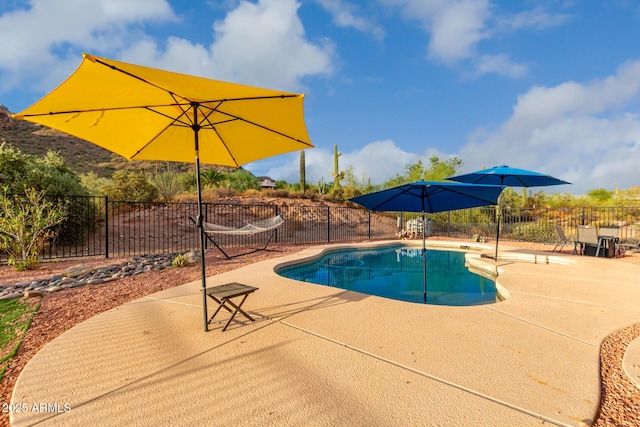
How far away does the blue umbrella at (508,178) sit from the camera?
635cm

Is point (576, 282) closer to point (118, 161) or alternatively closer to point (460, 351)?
point (460, 351)

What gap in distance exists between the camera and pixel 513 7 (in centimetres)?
868

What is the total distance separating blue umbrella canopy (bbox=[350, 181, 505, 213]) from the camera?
493 cm

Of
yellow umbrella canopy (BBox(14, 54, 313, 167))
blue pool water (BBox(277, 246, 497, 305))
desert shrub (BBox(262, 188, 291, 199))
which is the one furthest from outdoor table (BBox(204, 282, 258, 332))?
desert shrub (BBox(262, 188, 291, 199))

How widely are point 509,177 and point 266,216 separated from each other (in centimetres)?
1060

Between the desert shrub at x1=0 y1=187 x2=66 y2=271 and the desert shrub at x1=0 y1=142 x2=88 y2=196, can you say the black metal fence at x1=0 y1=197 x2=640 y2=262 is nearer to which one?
the desert shrub at x1=0 y1=142 x2=88 y2=196

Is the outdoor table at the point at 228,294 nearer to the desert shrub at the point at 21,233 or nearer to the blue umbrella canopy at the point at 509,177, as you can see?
the desert shrub at the point at 21,233

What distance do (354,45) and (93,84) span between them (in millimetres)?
11947

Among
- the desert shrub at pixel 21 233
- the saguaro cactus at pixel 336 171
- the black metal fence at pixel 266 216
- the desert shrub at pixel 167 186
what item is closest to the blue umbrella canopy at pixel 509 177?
the black metal fence at pixel 266 216

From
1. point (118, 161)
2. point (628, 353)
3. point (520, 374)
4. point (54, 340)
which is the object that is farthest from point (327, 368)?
point (118, 161)

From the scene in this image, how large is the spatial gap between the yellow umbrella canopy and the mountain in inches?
851

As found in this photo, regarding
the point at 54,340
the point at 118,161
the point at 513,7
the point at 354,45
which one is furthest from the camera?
the point at 118,161

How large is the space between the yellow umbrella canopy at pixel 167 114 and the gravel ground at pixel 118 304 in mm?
1950

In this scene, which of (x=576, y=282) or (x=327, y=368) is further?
(x=576, y=282)
